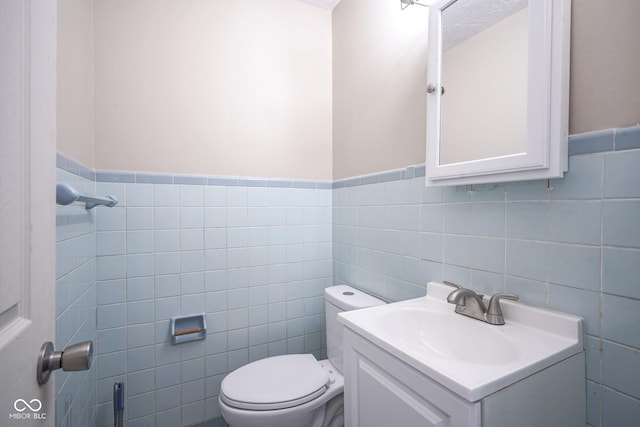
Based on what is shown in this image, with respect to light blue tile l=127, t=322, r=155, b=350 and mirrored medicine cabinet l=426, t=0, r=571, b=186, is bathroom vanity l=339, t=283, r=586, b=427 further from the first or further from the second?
light blue tile l=127, t=322, r=155, b=350

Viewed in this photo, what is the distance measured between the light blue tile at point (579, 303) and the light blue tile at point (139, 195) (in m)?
1.65

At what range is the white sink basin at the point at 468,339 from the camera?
0.60 meters

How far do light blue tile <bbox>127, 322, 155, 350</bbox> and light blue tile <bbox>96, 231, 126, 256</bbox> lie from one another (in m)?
0.38

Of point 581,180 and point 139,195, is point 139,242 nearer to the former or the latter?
point 139,195

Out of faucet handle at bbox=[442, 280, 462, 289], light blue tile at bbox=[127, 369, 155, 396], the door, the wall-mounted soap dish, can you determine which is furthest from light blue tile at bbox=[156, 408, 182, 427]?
faucet handle at bbox=[442, 280, 462, 289]

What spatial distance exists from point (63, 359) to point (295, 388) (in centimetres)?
98

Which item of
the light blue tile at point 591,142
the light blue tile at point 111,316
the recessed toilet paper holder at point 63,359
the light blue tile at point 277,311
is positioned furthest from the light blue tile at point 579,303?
the light blue tile at point 111,316

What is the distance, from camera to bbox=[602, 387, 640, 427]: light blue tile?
65 cm

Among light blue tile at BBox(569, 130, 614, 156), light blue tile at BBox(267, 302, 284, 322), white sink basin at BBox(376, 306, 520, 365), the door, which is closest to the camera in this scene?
the door

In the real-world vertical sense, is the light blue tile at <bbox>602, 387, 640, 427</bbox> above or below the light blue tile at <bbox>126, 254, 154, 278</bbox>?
below

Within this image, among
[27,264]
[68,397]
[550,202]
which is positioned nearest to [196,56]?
[27,264]

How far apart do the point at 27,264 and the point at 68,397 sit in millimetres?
827

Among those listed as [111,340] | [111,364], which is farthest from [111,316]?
[111,364]

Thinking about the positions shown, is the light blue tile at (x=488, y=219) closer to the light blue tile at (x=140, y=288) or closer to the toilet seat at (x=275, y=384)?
the toilet seat at (x=275, y=384)
